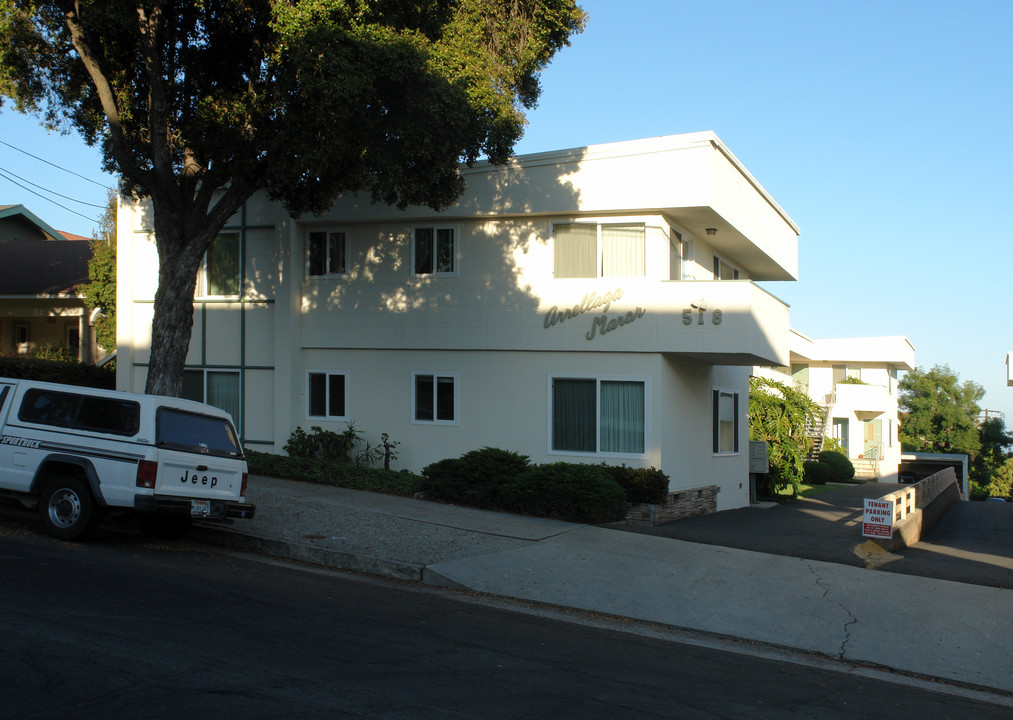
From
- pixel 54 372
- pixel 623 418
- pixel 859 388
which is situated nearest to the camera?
pixel 623 418

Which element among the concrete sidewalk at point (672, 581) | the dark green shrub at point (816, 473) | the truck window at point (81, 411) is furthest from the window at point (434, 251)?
the dark green shrub at point (816, 473)

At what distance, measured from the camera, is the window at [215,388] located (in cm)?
2019

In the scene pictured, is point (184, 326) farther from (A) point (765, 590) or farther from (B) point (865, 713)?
(B) point (865, 713)

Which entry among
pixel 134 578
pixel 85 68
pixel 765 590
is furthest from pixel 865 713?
pixel 85 68

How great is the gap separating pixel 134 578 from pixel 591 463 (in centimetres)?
985

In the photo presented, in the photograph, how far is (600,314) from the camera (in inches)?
685

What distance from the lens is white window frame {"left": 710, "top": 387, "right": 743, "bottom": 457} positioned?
2030 cm

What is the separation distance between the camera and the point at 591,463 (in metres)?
17.3

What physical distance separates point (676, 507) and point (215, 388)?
34.7 ft

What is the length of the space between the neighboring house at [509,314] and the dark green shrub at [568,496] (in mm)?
2059

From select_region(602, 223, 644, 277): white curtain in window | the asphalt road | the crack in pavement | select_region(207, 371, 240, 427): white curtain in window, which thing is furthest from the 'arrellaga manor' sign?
the asphalt road

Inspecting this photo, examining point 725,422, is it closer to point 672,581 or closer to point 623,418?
point 623,418

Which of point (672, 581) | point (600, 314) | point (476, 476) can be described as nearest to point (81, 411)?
point (476, 476)

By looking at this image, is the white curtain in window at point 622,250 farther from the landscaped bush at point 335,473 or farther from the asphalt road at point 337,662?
the asphalt road at point 337,662
